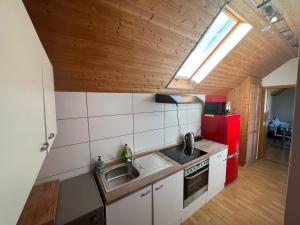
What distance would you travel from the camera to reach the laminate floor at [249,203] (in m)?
1.83

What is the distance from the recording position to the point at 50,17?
857 mm

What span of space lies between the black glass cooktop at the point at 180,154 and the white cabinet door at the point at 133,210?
0.63 m

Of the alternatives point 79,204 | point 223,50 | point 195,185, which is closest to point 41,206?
point 79,204

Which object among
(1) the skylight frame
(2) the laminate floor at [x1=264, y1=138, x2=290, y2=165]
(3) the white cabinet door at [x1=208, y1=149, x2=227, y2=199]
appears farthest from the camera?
(2) the laminate floor at [x1=264, y1=138, x2=290, y2=165]

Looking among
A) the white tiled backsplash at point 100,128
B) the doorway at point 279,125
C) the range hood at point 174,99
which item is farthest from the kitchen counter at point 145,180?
the doorway at point 279,125

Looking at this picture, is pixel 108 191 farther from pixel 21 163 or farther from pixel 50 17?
pixel 50 17

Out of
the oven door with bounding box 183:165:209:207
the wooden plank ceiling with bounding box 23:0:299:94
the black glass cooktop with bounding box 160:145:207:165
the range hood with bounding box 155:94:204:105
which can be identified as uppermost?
the wooden plank ceiling with bounding box 23:0:299:94

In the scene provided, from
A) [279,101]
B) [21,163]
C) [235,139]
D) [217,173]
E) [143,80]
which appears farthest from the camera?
[279,101]

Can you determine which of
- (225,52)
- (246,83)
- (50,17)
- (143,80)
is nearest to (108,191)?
(143,80)

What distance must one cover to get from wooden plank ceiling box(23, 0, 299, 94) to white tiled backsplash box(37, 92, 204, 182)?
150 mm

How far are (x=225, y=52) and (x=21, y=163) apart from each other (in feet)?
7.63

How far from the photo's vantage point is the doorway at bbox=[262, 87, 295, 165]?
3.71 metres

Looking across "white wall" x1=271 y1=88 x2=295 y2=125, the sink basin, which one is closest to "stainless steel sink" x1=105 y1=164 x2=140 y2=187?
the sink basin

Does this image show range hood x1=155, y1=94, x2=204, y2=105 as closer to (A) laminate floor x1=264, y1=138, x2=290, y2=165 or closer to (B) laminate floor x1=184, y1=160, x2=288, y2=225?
(B) laminate floor x1=184, y1=160, x2=288, y2=225
